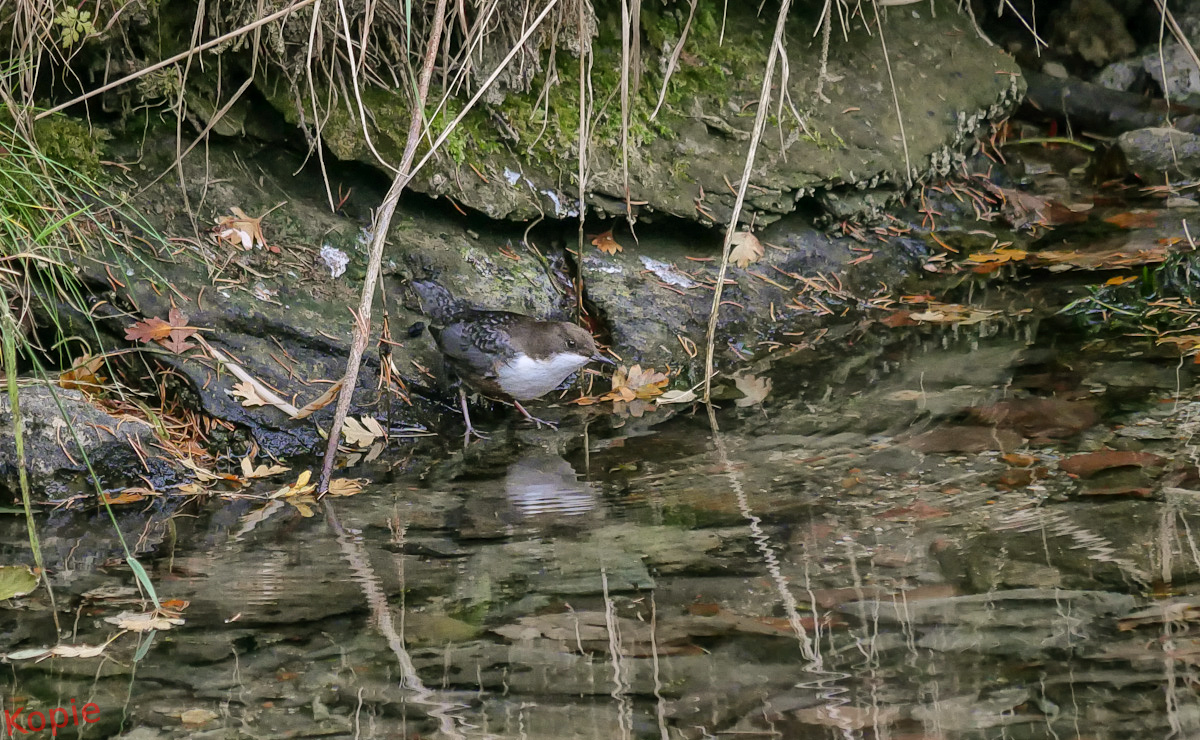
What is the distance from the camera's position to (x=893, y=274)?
5.83 meters

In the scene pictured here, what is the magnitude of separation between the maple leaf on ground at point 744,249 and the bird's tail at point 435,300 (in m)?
1.47

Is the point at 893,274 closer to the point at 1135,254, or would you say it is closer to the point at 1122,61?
the point at 1135,254

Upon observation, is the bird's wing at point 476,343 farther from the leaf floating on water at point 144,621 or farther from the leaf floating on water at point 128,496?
the leaf floating on water at point 144,621

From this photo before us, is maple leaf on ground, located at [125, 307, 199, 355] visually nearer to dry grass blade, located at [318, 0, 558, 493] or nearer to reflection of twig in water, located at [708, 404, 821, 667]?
dry grass blade, located at [318, 0, 558, 493]

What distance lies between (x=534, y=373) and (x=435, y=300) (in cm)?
71

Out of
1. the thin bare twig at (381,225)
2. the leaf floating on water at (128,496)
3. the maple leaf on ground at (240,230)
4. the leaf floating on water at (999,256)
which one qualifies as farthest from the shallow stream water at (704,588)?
the leaf floating on water at (999,256)

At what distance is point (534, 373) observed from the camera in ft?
15.0

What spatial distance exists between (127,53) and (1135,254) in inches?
199

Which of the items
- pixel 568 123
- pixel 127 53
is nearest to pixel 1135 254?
pixel 568 123

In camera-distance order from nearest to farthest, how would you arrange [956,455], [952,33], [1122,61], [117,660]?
1. [117,660]
2. [956,455]
3. [952,33]
4. [1122,61]

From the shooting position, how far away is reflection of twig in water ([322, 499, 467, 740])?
2229 millimetres

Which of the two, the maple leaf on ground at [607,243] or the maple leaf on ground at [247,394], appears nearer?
the maple leaf on ground at [247,394]

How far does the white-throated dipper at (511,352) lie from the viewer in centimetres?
449

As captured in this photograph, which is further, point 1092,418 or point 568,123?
point 568,123
